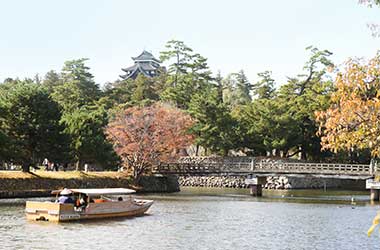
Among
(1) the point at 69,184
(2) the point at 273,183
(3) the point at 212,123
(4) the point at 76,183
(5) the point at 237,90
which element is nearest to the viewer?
(1) the point at 69,184

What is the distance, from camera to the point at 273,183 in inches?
3029

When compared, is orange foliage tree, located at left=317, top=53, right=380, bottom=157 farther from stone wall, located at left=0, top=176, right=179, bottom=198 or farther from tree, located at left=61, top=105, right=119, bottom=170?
tree, located at left=61, top=105, right=119, bottom=170

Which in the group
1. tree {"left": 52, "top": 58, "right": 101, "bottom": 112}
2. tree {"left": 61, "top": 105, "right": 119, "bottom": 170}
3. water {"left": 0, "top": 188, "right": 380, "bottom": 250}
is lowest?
water {"left": 0, "top": 188, "right": 380, "bottom": 250}

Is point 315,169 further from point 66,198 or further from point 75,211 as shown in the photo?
point 66,198

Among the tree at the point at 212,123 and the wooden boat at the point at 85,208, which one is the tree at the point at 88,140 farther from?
the tree at the point at 212,123

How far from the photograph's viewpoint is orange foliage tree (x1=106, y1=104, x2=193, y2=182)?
60.0 metres

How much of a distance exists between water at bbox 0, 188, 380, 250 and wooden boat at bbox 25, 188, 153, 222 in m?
0.85

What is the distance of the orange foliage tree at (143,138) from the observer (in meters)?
60.0

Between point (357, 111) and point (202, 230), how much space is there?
66.3ft

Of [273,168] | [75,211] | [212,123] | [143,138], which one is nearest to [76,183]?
[143,138]

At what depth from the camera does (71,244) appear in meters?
24.8

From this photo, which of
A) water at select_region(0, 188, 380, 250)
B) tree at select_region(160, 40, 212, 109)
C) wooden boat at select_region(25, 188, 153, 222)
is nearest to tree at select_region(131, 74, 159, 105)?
tree at select_region(160, 40, 212, 109)

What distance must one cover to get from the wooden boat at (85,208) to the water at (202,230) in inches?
33.6

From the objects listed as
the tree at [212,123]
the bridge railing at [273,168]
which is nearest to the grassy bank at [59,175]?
the bridge railing at [273,168]
